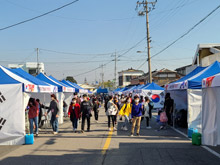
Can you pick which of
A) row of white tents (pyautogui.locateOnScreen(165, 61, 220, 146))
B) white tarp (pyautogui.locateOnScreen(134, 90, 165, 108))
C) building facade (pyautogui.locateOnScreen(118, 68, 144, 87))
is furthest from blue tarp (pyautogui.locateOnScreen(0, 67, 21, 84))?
building facade (pyautogui.locateOnScreen(118, 68, 144, 87))

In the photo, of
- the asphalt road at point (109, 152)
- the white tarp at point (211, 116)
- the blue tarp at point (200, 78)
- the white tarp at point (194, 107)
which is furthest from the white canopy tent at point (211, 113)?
the white tarp at point (194, 107)

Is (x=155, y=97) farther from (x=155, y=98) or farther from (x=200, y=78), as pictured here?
(x=200, y=78)

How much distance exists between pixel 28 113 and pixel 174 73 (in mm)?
50359

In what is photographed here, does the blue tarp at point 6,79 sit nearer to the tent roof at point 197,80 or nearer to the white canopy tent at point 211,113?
the white canopy tent at point 211,113

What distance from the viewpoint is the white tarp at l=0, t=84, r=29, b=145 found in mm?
8922

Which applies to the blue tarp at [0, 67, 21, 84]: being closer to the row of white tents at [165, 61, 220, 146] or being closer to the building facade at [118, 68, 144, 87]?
the row of white tents at [165, 61, 220, 146]

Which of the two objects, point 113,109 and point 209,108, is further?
point 113,109

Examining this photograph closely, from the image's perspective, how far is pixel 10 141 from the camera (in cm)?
892

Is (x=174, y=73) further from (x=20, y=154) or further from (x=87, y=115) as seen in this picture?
(x=20, y=154)

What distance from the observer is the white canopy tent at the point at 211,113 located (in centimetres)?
708

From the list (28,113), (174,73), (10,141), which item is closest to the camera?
(10,141)

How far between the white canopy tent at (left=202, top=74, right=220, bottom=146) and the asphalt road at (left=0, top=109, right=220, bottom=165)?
475 mm

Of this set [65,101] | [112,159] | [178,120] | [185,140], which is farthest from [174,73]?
[112,159]

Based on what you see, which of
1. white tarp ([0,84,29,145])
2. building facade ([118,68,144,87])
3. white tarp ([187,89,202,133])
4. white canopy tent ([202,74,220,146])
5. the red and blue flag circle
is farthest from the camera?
building facade ([118,68,144,87])
